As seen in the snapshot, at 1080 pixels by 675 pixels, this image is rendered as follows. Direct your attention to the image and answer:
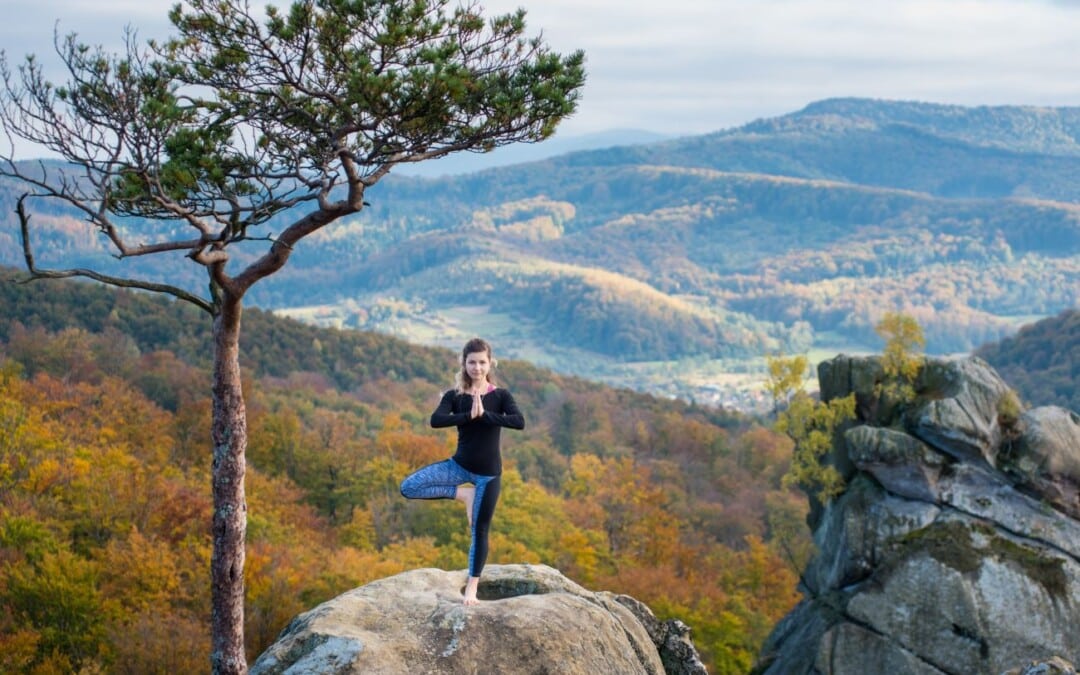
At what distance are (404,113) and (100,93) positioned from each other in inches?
145

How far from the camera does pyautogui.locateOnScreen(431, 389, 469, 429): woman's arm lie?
10.5 metres

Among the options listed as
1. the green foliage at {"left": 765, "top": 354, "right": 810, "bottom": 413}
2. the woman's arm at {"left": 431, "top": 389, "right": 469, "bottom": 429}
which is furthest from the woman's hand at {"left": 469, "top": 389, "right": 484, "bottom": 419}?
the green foliage at {"left": 765, "top": 354, "right": 810, "bottom": 413}

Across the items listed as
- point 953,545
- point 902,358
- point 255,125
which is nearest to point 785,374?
point 902,358

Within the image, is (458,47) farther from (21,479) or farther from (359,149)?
(21,479)

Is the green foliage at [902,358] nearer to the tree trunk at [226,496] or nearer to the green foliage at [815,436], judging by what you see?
the green foliage at [815,436]

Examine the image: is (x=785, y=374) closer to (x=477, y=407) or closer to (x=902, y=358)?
(x=902, y=358)

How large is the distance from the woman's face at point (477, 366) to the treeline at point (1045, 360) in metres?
85.5

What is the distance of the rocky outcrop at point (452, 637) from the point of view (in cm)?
958

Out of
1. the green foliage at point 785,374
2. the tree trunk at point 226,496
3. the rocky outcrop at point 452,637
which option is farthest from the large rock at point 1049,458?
the tree trunk at point 226,496

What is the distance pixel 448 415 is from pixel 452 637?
2.37 m

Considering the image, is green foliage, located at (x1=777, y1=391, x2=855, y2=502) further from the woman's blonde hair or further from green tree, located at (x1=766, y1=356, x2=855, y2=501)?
the woman's blonde hair

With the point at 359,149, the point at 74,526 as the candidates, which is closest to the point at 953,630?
the point at 359,149

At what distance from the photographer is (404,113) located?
494 inches

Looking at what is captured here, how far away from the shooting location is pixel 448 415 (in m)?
10.5
